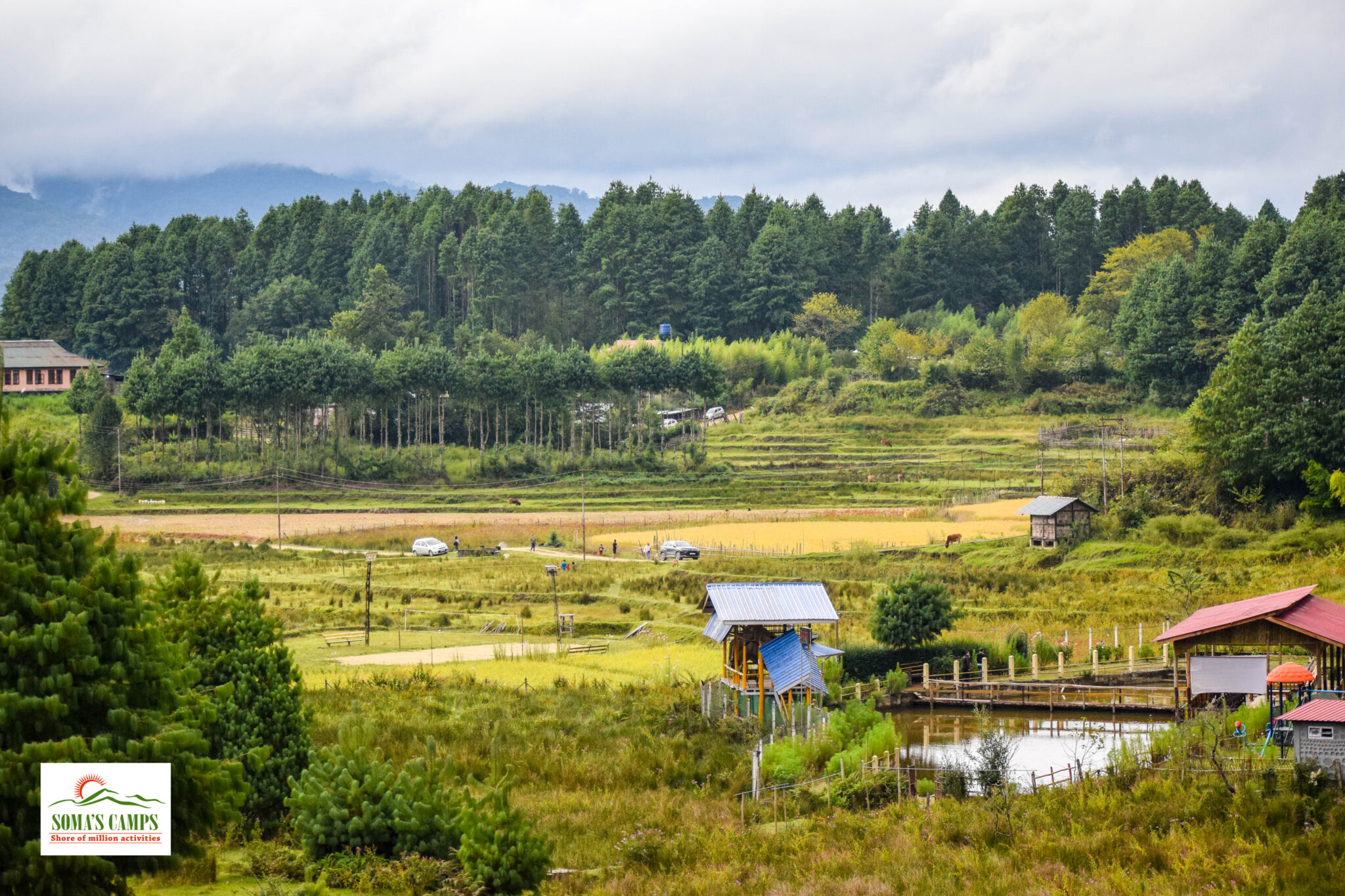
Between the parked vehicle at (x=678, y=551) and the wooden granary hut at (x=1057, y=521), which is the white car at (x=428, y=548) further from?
the wooden granary hut at (x=1057, y=521)

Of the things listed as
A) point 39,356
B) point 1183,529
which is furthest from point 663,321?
point 1183,529

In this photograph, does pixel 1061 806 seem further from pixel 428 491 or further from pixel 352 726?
pixel 428 491

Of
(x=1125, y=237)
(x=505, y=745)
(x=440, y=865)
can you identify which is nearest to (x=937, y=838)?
(x=440, y=865)

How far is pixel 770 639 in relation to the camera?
28891 mm

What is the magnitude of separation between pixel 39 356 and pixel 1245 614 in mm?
102559

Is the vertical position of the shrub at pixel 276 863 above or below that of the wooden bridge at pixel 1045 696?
above

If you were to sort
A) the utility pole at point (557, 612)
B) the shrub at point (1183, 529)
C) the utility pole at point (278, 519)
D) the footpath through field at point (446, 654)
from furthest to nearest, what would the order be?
the utility pole at point (278, 519) → the shrub at point (1183, 529) → the utility pole at point (557, 612) → the footpath through field at point (446, 654)

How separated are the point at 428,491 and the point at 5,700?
72.8m

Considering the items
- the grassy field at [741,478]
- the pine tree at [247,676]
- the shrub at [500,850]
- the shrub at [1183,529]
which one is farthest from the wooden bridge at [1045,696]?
the grassy field at [741,478]

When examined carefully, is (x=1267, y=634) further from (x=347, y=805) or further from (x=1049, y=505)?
(x=1049, y=505)

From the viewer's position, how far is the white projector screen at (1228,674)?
25.4 metres

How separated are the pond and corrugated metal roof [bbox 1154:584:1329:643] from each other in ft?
6.54

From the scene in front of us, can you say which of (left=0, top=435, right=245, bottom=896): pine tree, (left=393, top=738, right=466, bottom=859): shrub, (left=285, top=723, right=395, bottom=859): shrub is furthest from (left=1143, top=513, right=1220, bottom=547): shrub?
(left=0, top=435, right=245, bottom=896): pine tree

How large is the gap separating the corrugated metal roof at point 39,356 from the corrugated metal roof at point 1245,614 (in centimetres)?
9538
